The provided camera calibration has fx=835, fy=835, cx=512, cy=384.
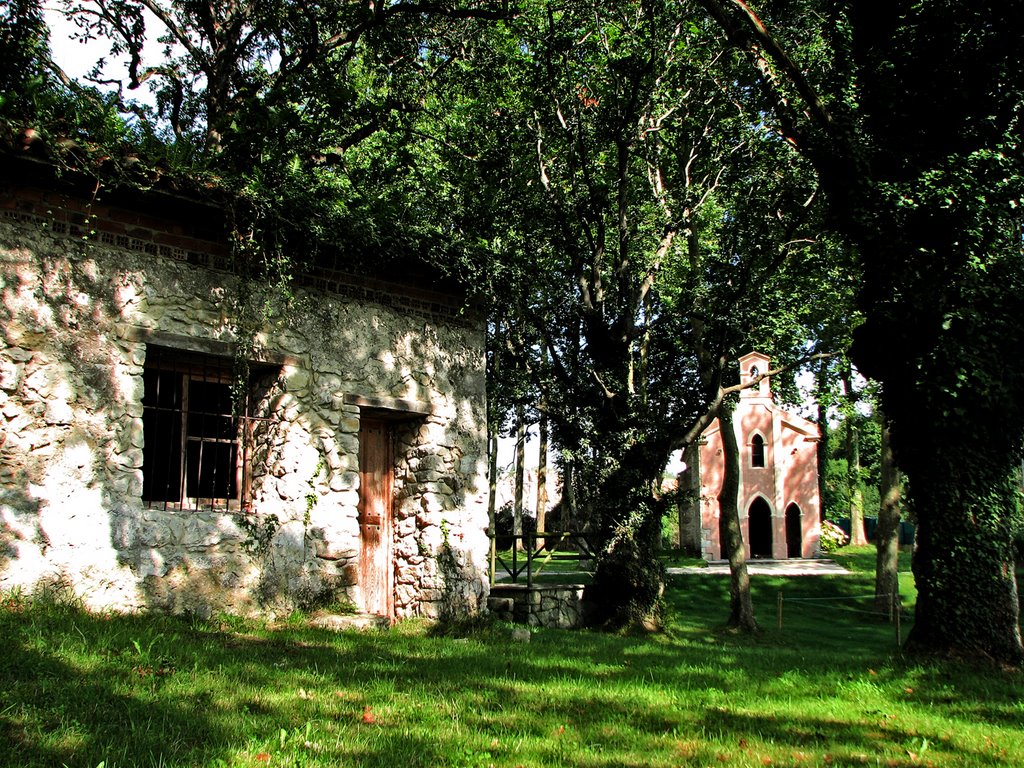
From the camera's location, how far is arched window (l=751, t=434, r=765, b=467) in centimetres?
3222

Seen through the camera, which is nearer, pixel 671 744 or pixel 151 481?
pixel 671 744

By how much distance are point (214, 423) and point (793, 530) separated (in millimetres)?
29098

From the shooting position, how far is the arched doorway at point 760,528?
32781 mm

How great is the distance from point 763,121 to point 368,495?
8.45 meters

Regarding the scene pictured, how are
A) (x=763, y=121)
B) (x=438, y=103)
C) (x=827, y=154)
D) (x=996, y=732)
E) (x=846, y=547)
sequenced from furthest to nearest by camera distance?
1. (x=846, y=547)
2. (x=438, y=103)
3. (x=763, y=121)
4. (x=827, y=154)
5. (x=996, y=732)

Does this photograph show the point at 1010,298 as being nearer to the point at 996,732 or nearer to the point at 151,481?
the point at 996,732

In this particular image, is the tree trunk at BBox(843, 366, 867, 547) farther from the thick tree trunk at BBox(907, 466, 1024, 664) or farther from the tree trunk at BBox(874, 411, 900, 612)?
the thick tree trunk at BBox(907, 466, 1024, 664)

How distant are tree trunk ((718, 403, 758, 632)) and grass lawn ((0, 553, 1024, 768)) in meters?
8.64

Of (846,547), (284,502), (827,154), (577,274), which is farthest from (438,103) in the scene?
(846,547)

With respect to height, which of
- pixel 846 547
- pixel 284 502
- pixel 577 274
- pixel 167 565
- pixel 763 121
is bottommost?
Answer: pixel 846 547

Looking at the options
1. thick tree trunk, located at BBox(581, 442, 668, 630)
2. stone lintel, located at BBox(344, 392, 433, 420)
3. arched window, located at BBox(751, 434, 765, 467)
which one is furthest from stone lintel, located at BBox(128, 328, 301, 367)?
arched window, located at BBox(751, 434, 765, 467)

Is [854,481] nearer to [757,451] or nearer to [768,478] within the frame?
[768,478]

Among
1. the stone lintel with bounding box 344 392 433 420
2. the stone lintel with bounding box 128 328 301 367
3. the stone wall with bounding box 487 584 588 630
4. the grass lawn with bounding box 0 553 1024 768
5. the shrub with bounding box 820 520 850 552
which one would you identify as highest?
the stone lintel with bounding box 128 328 301 367

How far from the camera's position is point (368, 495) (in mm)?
9773
